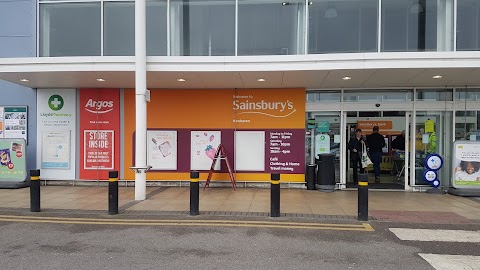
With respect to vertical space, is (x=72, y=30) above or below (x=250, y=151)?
above

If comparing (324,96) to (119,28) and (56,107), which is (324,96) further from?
(56,107)

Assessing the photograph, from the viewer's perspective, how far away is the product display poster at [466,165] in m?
10.6

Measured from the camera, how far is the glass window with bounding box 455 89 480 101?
11.4 metres

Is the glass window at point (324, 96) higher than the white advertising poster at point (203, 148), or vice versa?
the glass window at point (324, 96)

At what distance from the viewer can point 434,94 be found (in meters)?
11.5

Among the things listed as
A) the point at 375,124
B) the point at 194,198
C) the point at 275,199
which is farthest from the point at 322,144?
the point at 194,198

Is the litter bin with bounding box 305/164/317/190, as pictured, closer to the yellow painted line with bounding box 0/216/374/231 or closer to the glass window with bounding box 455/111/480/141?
the yellow painted line with bounding box 0/216/374/231

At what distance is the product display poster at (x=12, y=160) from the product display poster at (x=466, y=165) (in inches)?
519

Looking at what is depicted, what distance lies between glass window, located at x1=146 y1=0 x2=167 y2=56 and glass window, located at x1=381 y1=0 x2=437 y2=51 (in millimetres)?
6163

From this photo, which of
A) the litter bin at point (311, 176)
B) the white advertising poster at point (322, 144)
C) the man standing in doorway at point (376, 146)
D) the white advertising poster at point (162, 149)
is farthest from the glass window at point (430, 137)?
Answer: the white advertising poster at point (162, 149)

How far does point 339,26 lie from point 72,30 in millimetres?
7814

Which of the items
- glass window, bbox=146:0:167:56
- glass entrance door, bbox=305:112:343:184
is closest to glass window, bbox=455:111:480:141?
glass entrance door, bbox=305:112:343:184

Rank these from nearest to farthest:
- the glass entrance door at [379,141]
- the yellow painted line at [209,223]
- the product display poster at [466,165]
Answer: the yellow painted line at [209,223] → the product display poster at [466,165] → the glass entrance door at [379,141]

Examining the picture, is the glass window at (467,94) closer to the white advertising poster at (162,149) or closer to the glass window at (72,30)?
the white advertising poster at (162,149)
